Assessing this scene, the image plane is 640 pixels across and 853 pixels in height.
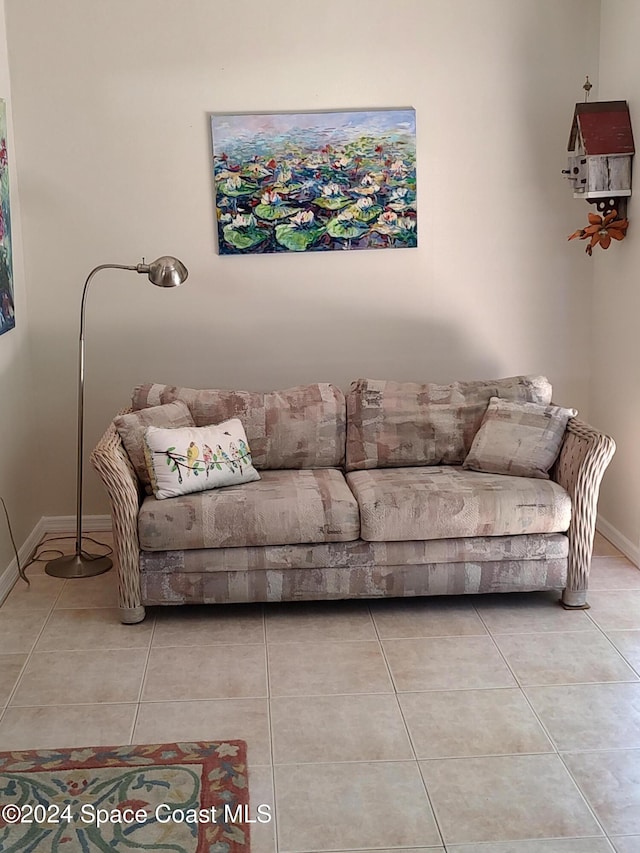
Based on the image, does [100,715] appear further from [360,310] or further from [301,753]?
[360,310]

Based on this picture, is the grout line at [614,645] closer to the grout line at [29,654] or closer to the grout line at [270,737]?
the grout line at [270,737]

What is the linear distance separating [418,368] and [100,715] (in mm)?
2330

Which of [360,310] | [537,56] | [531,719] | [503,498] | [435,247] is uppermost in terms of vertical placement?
[537,56]

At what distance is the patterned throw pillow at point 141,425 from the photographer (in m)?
3.75

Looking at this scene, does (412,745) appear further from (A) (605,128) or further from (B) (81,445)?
(A) (605,128)

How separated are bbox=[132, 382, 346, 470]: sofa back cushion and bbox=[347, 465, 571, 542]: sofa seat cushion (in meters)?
0.49

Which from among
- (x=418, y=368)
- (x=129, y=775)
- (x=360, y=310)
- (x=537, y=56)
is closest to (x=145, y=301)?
(x=360, y=310)

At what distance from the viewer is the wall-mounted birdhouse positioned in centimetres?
400

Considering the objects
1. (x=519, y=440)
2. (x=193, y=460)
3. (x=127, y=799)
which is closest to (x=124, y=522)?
(x=193, y=460)

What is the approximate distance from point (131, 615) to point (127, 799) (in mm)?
1164

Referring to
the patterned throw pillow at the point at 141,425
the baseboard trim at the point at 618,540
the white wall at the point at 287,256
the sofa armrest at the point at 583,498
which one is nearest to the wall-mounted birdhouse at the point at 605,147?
the white wall at the point at 287,256

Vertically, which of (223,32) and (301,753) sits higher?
(223,32)

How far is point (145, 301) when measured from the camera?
14.7 feet

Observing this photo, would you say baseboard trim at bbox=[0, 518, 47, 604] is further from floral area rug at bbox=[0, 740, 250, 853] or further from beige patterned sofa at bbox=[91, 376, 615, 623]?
floral area rug at bbox=[0, 740, 250, 853]
